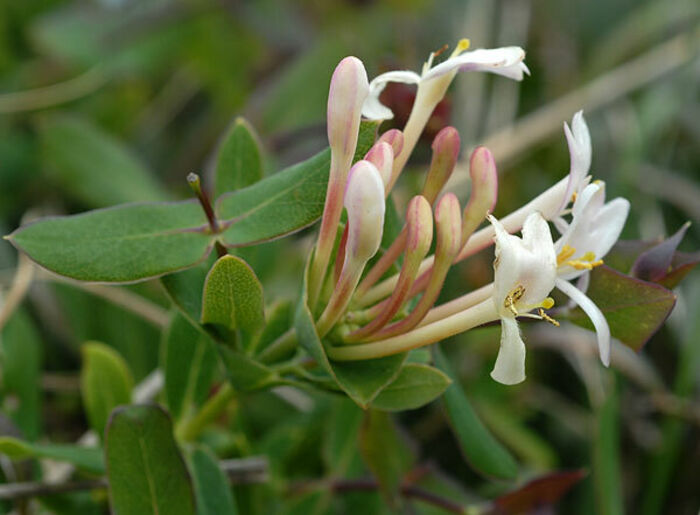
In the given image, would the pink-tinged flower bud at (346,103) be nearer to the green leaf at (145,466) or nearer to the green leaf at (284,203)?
the green leaf at (284,203)

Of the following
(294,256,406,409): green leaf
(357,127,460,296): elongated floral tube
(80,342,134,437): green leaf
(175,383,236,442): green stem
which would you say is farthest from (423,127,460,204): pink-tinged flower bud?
(80,342,134,437): green leaf

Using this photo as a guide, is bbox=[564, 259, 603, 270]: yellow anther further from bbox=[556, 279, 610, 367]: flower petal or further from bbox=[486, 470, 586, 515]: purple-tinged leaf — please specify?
bbox=[486, 470, 586, 515]: purple-tinged leaf

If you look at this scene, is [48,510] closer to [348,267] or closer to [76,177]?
[348,267]

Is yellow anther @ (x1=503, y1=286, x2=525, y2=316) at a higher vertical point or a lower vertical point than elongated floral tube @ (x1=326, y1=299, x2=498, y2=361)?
higher

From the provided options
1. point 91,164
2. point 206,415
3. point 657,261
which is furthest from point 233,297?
point 91,164

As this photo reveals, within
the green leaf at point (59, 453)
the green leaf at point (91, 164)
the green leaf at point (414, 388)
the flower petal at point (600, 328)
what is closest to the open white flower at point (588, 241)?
the flower petal at point (600, 328)
